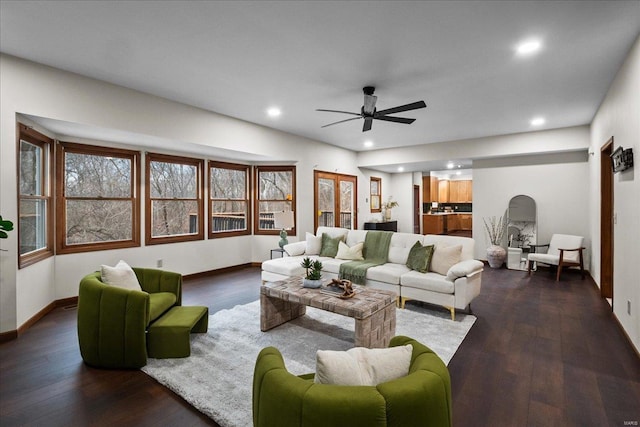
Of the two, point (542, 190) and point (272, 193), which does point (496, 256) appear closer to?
point (542, 190)

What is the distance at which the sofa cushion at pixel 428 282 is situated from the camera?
3.72m

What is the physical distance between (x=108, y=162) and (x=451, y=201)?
11.1 meters

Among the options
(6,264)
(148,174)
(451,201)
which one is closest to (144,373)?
(6,264)

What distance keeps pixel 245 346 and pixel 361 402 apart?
2182 millimetres

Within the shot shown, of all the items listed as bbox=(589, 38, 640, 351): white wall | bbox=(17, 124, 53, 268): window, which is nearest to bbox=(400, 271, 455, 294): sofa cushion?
bbox=(589, 38, 640, 351): white wall

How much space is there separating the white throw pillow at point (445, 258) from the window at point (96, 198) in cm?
447

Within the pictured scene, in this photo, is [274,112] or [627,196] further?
[274,112]

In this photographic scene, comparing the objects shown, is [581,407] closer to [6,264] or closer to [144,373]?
[144,373]

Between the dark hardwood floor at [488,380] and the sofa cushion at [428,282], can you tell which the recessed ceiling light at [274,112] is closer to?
the sofa cushion at [428,282]

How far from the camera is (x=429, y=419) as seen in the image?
114 cm

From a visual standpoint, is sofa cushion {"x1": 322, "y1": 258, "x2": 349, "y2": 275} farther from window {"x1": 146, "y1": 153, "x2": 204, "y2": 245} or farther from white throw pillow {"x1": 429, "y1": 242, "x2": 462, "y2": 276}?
window {"x1": 146, "y1": 153, "x2": 204, "y2": 245}

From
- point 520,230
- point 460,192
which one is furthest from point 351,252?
point 460,192

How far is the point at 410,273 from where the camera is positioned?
4125mm

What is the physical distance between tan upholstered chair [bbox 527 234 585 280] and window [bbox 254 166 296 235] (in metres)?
4.80
